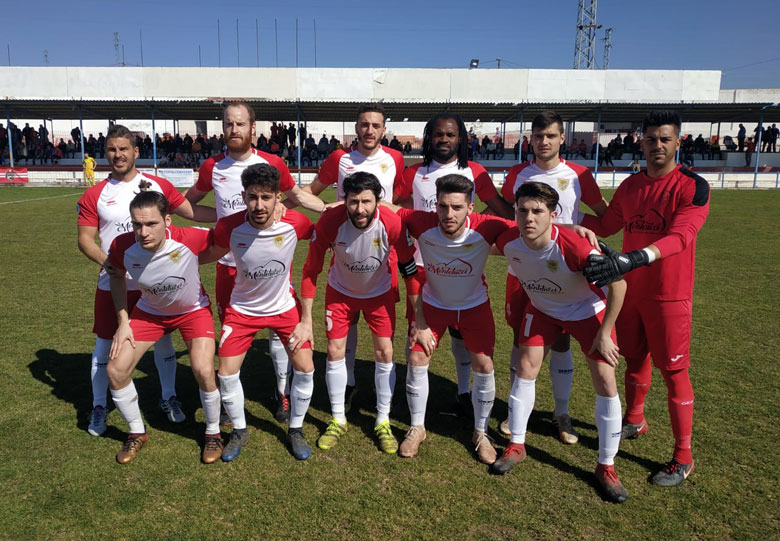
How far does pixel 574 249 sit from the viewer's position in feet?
12.4

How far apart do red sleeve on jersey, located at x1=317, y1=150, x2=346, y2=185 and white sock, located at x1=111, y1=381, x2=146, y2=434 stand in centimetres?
253

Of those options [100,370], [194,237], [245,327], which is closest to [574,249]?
[245,327]

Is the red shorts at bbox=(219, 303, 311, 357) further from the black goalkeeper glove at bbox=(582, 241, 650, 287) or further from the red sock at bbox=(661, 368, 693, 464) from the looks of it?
the red sock at bbox=(661, 368, 693, 464)

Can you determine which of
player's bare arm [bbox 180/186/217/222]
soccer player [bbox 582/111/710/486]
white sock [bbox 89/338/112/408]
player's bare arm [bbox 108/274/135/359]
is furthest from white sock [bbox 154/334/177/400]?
soccer player [bbox 582/111/710/486]

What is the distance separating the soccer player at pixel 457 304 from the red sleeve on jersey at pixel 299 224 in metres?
0.79

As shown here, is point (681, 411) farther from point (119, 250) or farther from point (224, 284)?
point (119, 250)

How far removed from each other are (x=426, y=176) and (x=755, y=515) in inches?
136

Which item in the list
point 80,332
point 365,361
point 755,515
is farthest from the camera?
point 80,332

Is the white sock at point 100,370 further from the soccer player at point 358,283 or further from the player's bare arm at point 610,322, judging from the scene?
the player's bare arm at point 610,322

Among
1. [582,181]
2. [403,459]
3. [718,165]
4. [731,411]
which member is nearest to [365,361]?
[403,459]

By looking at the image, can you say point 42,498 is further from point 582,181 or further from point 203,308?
point 582,181

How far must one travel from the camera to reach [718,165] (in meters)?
34.9

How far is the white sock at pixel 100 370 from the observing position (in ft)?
Result: 15.7

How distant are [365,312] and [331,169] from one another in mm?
1605
